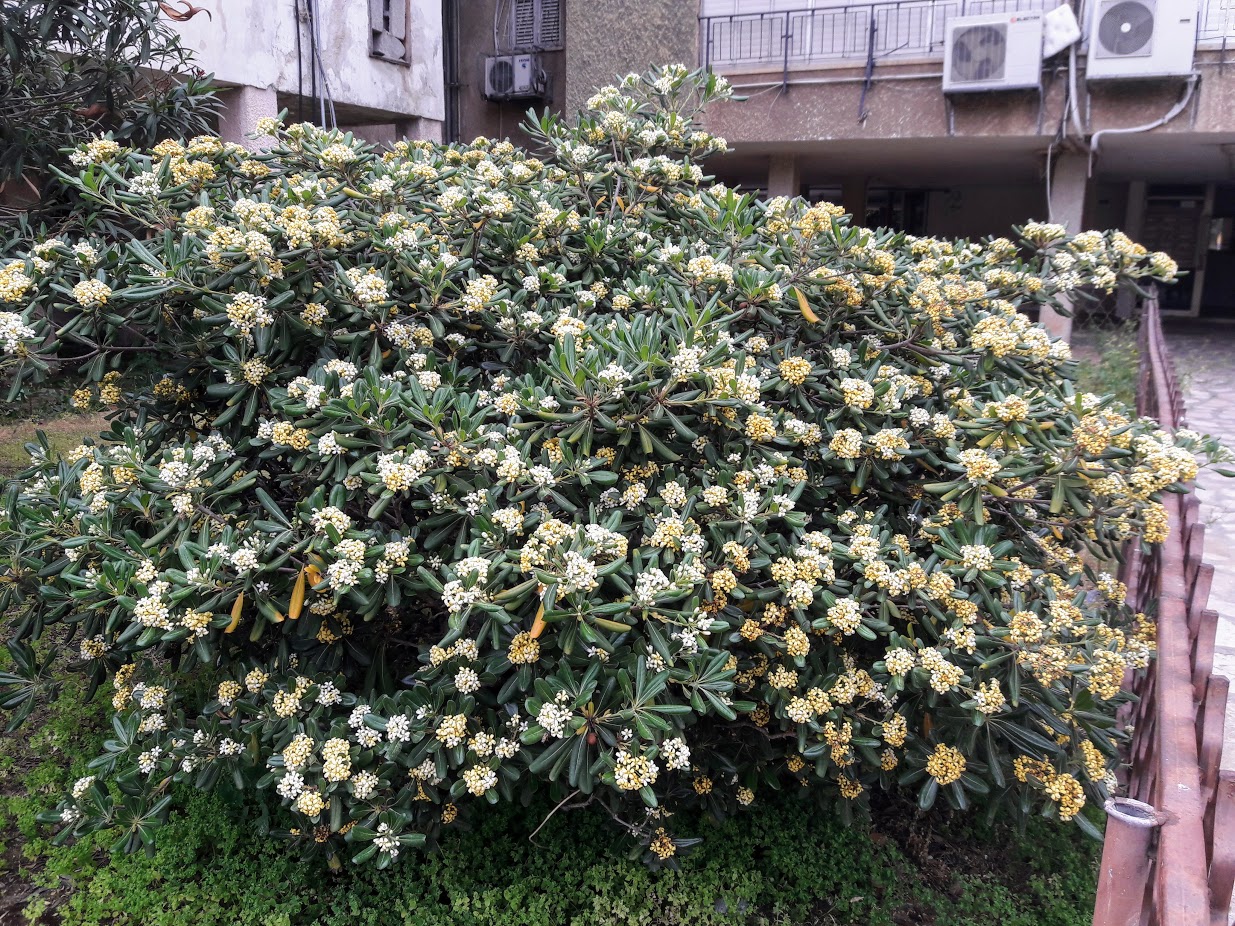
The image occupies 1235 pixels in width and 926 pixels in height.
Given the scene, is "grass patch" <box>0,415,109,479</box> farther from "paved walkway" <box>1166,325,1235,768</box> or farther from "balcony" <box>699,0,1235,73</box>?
"balcony" <box>699,0,1235,73</box>

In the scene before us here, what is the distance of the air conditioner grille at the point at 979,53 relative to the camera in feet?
29.1

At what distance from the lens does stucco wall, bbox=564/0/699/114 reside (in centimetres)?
1033

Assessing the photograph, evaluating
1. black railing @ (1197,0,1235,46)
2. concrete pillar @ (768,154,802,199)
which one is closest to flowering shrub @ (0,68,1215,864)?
black railing @ (1197,0,1235,46)

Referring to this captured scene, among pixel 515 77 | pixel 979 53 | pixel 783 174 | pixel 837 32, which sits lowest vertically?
pixel 783 174

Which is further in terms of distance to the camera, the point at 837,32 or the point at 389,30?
the point at 837,32

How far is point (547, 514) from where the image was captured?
2293mm

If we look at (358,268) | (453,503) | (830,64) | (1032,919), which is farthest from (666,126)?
(830,64)

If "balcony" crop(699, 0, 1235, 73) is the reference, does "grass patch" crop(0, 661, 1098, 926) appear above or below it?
below

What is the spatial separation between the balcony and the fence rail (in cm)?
800

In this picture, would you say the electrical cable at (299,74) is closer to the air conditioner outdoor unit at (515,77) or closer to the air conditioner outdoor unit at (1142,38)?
the air conditioner outdoor unit at (515,77)

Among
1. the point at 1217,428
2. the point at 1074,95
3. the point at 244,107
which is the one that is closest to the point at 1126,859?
the point at 1217,428

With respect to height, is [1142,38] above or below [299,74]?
above

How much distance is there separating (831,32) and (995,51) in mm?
1993

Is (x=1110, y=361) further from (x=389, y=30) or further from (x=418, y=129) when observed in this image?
(x=389, y=30)
